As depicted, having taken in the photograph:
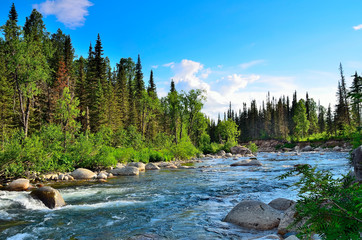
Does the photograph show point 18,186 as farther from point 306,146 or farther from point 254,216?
point 306,146

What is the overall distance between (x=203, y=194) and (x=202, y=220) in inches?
141

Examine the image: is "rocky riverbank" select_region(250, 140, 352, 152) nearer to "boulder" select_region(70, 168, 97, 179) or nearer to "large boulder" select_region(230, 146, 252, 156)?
"large boulder" select_region(230, 146, 252, 156)

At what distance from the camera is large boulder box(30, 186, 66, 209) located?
8.30 m

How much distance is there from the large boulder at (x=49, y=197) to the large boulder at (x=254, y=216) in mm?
5608

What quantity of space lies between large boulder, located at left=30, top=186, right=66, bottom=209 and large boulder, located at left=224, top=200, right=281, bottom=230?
5608 mm

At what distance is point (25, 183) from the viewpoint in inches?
431

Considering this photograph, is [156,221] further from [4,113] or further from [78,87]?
[78,87]

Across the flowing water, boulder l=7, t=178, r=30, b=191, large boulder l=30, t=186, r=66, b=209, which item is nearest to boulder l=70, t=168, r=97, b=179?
the flowing water

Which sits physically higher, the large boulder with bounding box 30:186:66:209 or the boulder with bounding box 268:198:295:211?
the large boulder with bounding box 30:186:66:209

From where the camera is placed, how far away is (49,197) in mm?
8469

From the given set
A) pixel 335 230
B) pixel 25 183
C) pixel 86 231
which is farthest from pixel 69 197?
pixel 335 230

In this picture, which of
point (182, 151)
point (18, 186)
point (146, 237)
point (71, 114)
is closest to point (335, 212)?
point (146, 237)

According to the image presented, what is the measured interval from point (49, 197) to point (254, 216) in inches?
262

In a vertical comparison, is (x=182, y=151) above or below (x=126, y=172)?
above
